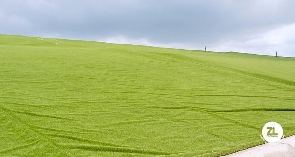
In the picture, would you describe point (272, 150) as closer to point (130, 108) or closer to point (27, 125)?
point (130, 108)

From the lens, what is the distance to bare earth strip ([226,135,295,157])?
798 cm

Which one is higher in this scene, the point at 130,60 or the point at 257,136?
the point at 130,60

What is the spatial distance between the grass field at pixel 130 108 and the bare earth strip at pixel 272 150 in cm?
39

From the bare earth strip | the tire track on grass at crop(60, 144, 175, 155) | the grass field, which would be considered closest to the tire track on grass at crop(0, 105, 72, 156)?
the grass field

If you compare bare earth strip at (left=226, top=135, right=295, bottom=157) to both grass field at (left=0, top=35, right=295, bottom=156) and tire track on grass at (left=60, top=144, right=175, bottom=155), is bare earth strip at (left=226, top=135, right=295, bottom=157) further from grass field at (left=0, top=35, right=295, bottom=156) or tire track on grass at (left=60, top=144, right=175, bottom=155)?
tire track on grass at (left=60, top=144, right=175, bottom=155)

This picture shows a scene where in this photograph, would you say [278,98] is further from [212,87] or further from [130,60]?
[130,60]

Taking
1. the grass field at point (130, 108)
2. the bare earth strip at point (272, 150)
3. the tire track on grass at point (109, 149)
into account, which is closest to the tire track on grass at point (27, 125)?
the grass field at point (130, 108)

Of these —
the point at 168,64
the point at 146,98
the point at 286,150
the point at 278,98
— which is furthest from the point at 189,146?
the point at 168,64

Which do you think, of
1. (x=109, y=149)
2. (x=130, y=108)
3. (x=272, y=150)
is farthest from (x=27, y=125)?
(x=272, y=150)

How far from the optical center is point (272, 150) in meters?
8.24

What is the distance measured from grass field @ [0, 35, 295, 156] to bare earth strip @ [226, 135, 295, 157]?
39cm

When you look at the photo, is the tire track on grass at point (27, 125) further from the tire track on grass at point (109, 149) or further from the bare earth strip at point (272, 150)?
the bare earth strip at point (272, 150)

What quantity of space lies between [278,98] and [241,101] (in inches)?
92.1

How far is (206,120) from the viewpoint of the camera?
11523mm
